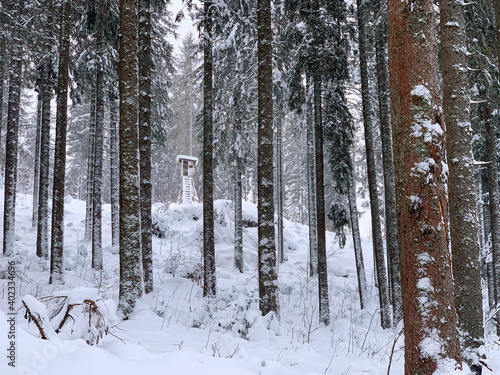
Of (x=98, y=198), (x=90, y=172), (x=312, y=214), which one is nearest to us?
(x=98, y=198)

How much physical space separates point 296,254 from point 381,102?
13.0 meters

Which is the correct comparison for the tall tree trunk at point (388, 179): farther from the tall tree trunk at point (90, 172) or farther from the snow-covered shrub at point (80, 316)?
the tall tree trunk at point (90, 172)

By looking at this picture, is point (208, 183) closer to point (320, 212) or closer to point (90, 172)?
point (320, 212)

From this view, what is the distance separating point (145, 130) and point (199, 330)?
585cm

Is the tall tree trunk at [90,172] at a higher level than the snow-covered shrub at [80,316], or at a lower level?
higher

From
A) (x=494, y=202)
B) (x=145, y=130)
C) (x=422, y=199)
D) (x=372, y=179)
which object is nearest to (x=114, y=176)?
Result: (x=145, y=130)

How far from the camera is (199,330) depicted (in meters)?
5.93

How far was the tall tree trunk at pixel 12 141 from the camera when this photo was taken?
40.1 ft

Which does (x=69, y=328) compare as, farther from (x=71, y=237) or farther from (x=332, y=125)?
(x=71, y=237)

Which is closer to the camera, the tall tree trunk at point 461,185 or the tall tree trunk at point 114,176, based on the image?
the tall tree trunk at point 461,185

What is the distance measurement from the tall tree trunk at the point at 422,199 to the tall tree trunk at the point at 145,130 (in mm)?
7424

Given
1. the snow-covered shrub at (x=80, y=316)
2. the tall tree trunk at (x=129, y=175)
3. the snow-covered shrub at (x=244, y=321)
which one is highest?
the tall tree trunk at (x=129, y=175)

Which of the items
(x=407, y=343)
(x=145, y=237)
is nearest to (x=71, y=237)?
(x=145, y=237)

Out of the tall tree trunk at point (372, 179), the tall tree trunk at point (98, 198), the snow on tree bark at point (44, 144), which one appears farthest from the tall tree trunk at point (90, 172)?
the tall tree trunk at point (372, 179)
